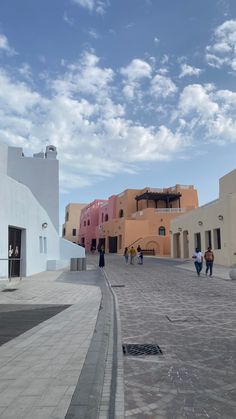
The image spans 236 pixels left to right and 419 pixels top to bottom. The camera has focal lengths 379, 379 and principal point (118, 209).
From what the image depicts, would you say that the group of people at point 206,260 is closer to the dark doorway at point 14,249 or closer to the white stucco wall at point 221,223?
the white stucco wall at point 221,223

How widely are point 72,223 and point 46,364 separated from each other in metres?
81.0

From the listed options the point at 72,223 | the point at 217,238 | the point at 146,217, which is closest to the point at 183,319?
the point at 217,238

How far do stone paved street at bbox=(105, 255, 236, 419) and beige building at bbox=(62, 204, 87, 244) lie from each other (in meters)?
73.8

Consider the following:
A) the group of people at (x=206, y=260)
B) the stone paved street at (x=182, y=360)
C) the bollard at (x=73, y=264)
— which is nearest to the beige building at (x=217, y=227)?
the group of people at (x=206, y=260)

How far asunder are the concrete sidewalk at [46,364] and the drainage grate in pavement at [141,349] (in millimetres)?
622

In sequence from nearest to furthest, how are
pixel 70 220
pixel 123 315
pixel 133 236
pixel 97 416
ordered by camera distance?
pixel 97 416, pixel 123 315, pixel 133 236, pixel 70 220

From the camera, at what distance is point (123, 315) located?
358 inches

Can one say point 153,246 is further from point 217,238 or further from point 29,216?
point 29,216

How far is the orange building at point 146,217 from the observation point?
47.9 m

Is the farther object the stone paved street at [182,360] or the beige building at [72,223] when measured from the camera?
the beige building at [72,223]

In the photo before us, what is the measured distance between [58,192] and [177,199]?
3039 cm

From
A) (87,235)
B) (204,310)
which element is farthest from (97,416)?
(87,235)

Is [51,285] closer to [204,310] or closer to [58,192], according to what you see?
[204,310]

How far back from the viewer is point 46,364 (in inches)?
192
